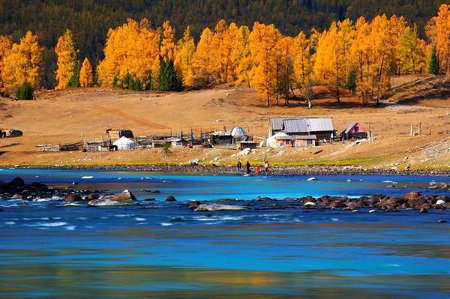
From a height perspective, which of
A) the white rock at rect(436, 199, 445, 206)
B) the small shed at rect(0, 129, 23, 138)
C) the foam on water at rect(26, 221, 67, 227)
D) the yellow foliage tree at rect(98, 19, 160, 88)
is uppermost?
the yellow foliage tree at rect(98, 19, 160, 88)

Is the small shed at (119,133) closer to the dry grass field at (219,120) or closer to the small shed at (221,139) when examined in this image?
the dry grass field at (219,120)

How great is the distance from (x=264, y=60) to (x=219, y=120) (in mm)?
15195

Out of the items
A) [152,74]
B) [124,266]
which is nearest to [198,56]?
[152,74]

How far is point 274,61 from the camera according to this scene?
154000 millimetres

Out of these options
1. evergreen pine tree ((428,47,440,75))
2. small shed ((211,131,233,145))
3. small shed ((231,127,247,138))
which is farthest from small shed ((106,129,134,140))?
evergreen pine tree ((428,47,440,75))

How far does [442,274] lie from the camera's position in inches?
1083

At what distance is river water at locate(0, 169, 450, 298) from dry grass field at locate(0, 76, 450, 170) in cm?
4761

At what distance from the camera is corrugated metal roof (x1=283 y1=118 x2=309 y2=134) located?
404 feet

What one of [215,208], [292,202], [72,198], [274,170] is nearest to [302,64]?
[274,170]

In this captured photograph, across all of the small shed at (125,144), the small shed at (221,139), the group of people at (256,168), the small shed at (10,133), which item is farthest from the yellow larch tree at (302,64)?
the group of people at (256,168)

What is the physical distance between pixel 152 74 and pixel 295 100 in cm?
3849

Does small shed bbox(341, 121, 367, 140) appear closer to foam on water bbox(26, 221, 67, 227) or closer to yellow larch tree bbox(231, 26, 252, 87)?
yellow larch tree bbox(231, 26, 252, 87)

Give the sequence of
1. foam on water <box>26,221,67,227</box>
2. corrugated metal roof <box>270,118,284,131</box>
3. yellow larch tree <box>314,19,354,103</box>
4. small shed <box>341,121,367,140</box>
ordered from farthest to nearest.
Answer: yellow larch tree <box>314,19,354,103</box> < corrugated metal roof <box>270,118,284,131</box> < small shed <box>341,121,367,140</box> < foam on water <box>26,221,67,227</box>

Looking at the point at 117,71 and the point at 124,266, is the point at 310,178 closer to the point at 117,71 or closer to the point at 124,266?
the point at 124,266
